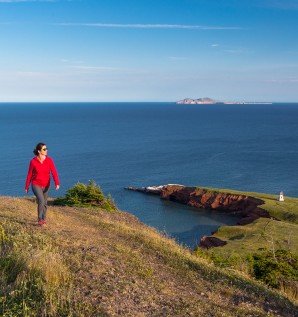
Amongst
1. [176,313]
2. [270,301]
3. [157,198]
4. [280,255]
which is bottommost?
[157,198]

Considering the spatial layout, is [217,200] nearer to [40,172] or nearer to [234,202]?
[234,202]

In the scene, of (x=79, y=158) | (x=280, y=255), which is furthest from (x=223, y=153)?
(x=280, y=255)

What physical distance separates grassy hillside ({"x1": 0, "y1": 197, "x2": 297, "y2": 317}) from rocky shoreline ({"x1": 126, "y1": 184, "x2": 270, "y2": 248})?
157 ft

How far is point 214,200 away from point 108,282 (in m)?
64.2

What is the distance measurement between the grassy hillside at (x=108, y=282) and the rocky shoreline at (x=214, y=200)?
157 ft

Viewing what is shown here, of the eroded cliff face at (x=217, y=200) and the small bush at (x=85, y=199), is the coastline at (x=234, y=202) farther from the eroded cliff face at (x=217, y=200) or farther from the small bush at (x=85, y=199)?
the small bush at (x=85, y=199)

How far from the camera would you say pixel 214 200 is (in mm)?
72188

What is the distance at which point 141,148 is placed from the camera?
139 m

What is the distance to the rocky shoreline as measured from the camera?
62.8 meters

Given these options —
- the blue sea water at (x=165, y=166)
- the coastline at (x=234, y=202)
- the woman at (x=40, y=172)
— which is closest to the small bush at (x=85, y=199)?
the woman at (x=40, y=172)

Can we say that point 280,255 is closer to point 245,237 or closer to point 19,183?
point 245,237

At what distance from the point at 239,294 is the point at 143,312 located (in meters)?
3.84

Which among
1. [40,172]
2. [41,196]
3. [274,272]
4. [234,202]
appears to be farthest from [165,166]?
[40,172]

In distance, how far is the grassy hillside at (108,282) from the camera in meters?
8.12
